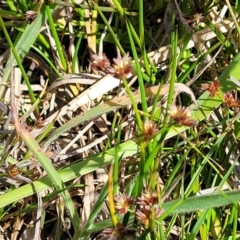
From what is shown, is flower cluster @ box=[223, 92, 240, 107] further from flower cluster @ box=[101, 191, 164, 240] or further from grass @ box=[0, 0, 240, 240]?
flower cluster @ box=[101, 191, 164, 240]

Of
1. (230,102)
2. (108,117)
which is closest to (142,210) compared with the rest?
(230,102)

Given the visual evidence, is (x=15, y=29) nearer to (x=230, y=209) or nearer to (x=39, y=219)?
(x=39, y=219)

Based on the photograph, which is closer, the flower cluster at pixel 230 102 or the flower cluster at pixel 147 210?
the flower cluster at pixel 147 210

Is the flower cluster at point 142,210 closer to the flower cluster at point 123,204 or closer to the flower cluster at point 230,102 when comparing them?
the flower cluster at point 123,204

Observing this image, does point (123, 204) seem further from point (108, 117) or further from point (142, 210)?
point (108, 117)

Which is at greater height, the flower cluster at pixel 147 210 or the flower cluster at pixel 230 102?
the flower cluster at pixel 230 102

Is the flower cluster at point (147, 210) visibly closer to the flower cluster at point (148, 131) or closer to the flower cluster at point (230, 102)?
the flower cluster at point (148, 131)

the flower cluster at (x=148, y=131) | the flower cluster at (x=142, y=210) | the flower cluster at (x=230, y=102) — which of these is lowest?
the flower cluster at (x=142, y=210)

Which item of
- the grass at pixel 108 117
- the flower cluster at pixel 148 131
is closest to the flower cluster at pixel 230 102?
the grass at pixel 108 117

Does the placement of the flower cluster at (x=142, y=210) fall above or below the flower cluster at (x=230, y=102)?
below
